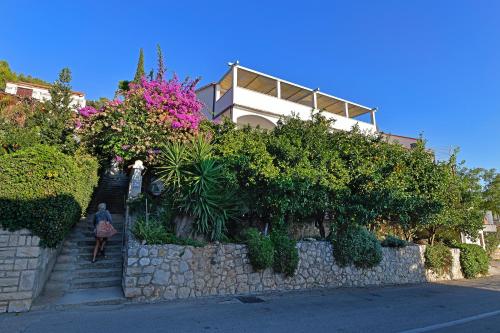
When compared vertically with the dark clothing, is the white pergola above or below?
above

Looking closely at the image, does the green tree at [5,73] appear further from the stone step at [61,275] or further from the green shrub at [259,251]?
the green shrub at [259,251]

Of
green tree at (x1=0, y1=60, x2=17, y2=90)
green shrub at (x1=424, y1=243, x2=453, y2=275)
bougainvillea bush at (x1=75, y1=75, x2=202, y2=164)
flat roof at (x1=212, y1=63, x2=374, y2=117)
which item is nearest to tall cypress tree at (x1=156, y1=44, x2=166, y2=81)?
bougainvillea bush at (x1=75, y1=75, x2=202, y2=164)

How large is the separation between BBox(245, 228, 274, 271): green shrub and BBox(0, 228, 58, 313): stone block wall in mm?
5146

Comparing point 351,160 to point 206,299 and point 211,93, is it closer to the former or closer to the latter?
point 206,299

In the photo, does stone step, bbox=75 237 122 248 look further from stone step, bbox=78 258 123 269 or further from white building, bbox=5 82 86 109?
white building, bbox=5 82 86 109

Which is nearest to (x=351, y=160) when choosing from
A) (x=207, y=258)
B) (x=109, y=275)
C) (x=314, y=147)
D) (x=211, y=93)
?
(x=314, y=147)

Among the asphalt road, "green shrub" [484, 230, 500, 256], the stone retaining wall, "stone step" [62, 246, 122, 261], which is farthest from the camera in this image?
"green shrub" [484, 230, 500, 256]

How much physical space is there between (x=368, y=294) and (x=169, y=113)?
9163 millimetres

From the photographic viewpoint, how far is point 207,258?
815 centimetres

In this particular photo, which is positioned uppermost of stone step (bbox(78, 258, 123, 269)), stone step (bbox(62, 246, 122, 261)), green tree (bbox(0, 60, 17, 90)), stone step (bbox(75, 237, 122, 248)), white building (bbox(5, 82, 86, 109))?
green tree (bbox(0, 60, 17, 90))

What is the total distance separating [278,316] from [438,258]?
11602 millimetres

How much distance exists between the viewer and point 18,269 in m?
5.90

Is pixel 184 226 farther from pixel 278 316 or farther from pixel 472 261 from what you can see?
pixel 472 261

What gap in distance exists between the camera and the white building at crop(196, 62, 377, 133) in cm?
1680
